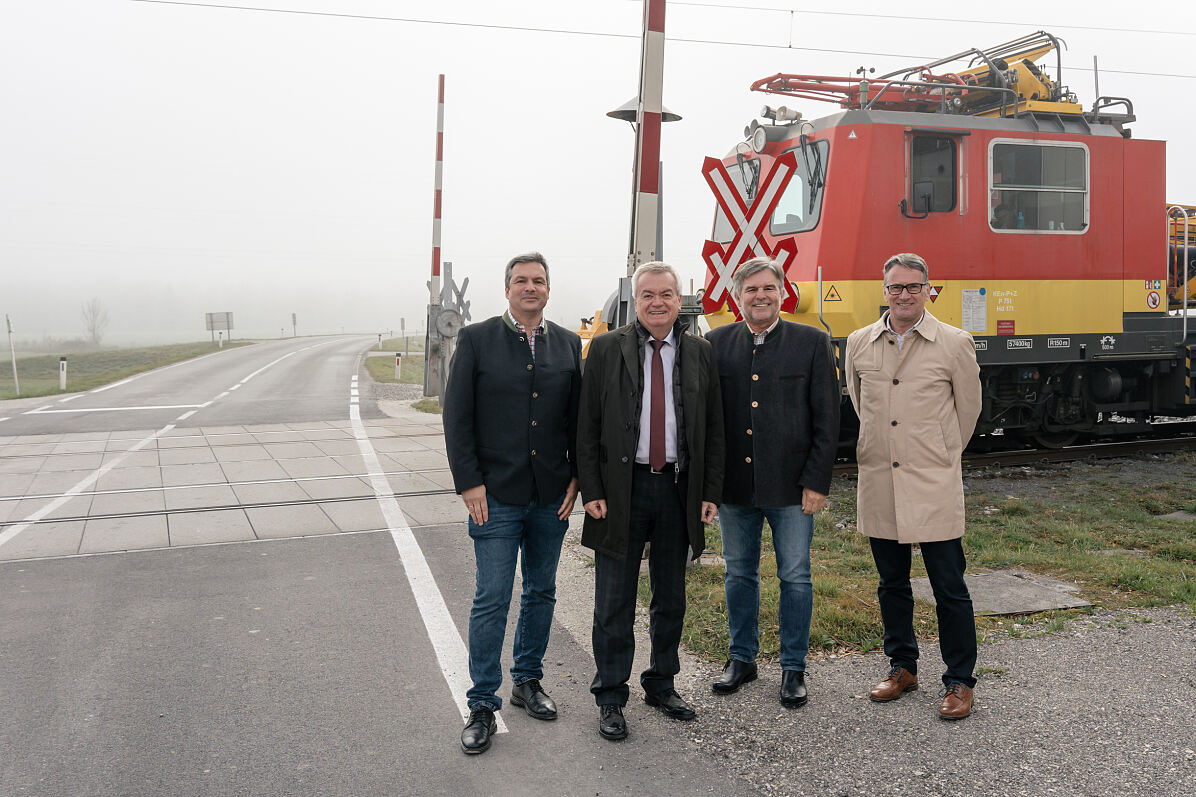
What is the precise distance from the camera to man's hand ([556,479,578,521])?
4.21m

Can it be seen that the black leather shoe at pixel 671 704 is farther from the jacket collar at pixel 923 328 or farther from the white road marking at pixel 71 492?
the white road marking at pixel 71 492

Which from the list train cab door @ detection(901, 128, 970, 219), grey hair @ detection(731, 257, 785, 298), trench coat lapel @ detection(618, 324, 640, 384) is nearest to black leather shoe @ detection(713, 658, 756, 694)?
trench coat lapel @ detection(618, 324, 640, 384)

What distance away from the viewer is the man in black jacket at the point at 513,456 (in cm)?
407

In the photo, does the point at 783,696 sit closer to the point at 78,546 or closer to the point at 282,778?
the point at 282,778

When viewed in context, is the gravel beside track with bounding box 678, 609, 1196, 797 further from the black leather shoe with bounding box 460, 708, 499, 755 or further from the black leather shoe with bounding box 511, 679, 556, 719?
the black leather shoe with bounding box 460, 708, 499, 755

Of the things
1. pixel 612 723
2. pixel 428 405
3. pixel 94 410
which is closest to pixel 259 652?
pixel 612 723

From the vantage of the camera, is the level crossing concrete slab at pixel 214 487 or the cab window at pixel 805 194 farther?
the cab window at pixel 805 194

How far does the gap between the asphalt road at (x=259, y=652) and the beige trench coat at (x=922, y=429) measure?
1.37 m

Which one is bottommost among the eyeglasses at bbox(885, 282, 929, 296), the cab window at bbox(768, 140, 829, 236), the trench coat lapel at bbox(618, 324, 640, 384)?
the trench coat lapel at bbox(618, 324, 640, 384)

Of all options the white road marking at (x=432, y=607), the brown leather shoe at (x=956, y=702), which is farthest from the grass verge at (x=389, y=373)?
the brown leather shoe at (x=956, y=702)

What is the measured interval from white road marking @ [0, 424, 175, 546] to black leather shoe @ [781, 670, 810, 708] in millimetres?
6386

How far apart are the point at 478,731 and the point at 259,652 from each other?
1.68 metres

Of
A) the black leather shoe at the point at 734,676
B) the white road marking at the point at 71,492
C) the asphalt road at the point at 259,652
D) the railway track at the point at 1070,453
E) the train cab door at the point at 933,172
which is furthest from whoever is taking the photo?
the railway track at the point at 1070,453

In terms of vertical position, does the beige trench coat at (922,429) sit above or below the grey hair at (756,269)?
below
